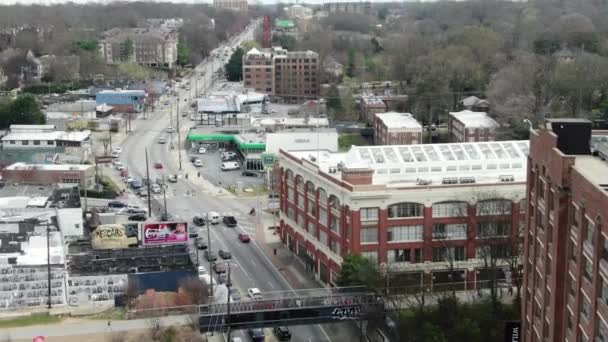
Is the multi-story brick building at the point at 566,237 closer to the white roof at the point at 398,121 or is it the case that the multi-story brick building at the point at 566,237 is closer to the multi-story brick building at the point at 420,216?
the multi-story brick building at the point at 420,216

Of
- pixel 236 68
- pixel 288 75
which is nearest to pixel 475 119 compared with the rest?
pixel 288 75

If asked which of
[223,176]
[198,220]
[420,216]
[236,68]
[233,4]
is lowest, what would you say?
[223,176]

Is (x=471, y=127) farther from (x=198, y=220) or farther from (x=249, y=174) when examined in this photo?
(x=198, y=220)

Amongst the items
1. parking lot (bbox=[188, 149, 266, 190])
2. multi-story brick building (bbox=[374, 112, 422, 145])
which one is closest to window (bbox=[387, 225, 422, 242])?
parking lot (bbox=[188, 149, 266, 190])

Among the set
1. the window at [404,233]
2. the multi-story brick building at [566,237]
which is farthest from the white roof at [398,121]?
the multi-story brick building at [566,237]

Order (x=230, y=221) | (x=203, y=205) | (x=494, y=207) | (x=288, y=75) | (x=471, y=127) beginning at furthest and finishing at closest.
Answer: (x=288, y=75)
(x=471, y=127)
(x=203, y=205)
(x=230, y=221)
(x=494, y=207)

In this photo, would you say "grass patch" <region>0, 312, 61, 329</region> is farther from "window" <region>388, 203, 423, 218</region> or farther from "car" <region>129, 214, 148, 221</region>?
"car" <region>129, 214, 148, 221</region>

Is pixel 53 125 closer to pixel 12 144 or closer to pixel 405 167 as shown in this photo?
pixel 12 144

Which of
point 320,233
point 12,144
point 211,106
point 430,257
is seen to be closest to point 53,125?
point 12,144
